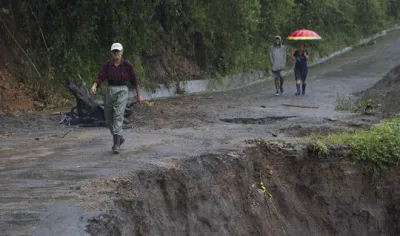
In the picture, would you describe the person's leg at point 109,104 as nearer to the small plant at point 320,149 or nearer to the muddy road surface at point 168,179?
the muddy road surface at point 168,179

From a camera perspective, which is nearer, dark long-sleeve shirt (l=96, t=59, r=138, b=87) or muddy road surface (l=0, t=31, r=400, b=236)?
muddy road surface (l=0, t=31, r=400, b=236)

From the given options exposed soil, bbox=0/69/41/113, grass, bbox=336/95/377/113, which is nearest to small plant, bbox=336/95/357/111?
grass, bbox=336/95/377/113

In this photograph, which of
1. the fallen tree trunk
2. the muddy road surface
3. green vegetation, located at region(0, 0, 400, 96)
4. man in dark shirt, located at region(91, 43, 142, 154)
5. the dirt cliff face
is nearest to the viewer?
the muddy road surface

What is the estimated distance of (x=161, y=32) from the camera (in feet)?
68.1

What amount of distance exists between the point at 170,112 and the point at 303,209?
4.89 metres

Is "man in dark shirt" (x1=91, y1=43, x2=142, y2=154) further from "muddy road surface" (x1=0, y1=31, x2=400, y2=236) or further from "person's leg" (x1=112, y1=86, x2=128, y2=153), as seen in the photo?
"muddy road surface" (x1=0, y1=31, x2=400, y2=236)

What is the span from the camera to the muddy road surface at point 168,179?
602 centimetres

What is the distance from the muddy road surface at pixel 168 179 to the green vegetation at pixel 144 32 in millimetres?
3697

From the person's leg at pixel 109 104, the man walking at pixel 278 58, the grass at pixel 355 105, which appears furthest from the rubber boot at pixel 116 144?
the man walking at pixel 278 58

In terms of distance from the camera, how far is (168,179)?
7395 mm

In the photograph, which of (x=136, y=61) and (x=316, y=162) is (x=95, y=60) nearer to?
(x=136, y=61)

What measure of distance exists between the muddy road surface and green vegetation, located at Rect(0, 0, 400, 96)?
3697mm

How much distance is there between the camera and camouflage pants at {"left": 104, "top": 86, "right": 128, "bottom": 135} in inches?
331

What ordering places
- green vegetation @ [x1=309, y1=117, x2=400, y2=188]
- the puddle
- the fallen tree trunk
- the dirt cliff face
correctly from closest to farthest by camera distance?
the dirt cliff face, green vegetation @ [x1=309, y1=117, x2=400, y2=188], the fallen tree trunk, the puddle
